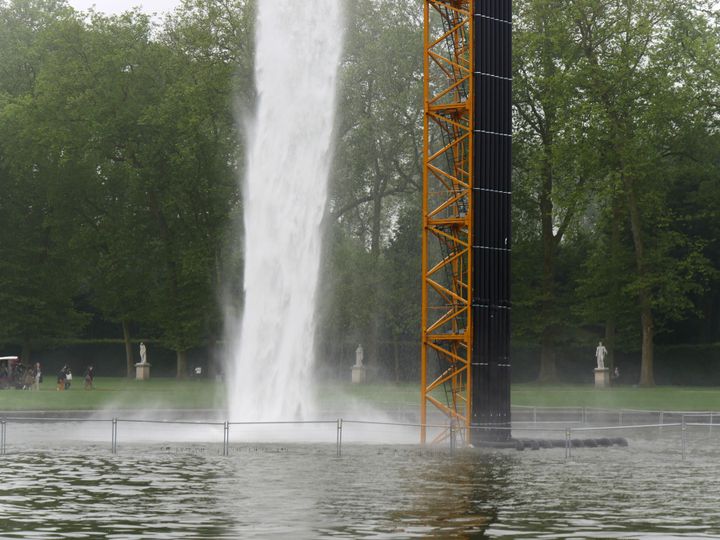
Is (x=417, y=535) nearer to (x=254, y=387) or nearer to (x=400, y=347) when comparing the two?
(x=254, y=387)

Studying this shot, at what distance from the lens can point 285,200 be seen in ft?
150

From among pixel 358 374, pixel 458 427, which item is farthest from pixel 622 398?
pixel 458 427

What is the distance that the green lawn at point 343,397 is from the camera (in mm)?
52188

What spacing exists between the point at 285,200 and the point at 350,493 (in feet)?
78.5

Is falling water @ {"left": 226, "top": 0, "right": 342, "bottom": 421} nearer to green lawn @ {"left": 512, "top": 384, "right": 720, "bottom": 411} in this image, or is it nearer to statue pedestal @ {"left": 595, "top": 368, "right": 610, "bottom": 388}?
green lawn @ {"left": 512, "top": 384, "right": 720, "bottom": 411}

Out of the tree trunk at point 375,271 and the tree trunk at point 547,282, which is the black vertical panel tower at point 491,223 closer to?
the tree trunk at point 547,282

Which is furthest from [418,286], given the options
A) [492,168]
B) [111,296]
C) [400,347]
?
[492,168]

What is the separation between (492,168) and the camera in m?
35.1

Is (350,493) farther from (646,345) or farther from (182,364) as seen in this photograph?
(182,364)

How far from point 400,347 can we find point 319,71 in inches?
1311

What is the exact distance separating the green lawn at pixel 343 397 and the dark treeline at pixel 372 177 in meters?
6.81

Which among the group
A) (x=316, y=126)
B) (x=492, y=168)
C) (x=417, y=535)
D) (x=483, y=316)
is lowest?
(x=417, y=535)

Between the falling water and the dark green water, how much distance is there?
981cm

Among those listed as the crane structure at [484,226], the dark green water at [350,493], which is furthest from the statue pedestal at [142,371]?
the dark green water at [350,493]
